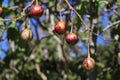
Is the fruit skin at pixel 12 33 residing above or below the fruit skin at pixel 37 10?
below

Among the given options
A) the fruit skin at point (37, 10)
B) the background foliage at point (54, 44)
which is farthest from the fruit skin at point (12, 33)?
the fruit skin at point (37, 10)

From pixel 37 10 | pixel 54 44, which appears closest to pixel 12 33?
pixel 37 10

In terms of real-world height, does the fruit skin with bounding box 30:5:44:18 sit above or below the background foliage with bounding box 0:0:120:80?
above

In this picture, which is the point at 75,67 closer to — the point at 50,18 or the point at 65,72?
the point at 65,72

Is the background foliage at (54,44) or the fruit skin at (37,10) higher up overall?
the fruit skin at (37,10)

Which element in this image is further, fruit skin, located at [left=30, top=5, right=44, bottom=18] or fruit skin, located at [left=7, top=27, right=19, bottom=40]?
fruit skin, located at [left=7, top=27, right=19, bottom=40]

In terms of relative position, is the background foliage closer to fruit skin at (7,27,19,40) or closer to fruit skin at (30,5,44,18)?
fruit skin at (7,27,19,40)

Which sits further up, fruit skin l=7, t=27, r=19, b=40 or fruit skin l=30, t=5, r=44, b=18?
fruit skin l=30, t=5, r=44, b=18

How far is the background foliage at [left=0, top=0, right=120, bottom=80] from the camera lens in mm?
3371

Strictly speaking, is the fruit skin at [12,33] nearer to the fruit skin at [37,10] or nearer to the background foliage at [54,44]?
the background foliage at [54,44]

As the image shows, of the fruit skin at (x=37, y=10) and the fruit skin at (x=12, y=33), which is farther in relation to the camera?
the fruit skin at (x=12, y=33)

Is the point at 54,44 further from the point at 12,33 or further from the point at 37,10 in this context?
the point at 37,10

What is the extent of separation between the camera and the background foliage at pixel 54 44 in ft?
11.1

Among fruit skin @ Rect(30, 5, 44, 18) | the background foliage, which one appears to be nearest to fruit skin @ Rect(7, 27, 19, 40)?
the background foliage
